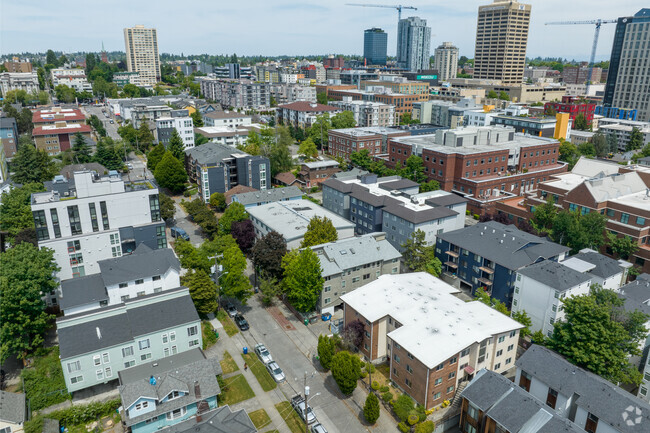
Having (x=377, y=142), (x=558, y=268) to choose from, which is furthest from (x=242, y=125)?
(x=558, y=268)

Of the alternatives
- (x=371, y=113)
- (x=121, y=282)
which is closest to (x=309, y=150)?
(x=371, y=113)

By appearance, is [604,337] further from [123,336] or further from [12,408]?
[12,408]

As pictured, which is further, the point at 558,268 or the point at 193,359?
the point at 558,268

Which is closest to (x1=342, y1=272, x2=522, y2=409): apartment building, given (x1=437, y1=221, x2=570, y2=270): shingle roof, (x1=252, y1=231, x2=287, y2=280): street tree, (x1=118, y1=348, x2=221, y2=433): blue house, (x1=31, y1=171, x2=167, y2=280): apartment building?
(x1=437, y1=221, x2=570, y2=270): shingle roof

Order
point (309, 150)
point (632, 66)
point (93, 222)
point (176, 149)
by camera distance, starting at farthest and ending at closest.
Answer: point (632, 66) → point (309, 150) → point (176, 149) → point (93, 222)

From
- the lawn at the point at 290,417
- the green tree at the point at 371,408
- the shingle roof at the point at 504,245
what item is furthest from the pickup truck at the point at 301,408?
the shingle roof at the point at 504,245

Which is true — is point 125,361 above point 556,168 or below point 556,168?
below

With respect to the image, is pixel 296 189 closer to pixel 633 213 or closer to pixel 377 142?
pixel 377 142

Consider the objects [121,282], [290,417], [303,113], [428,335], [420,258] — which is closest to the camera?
[290,417]
